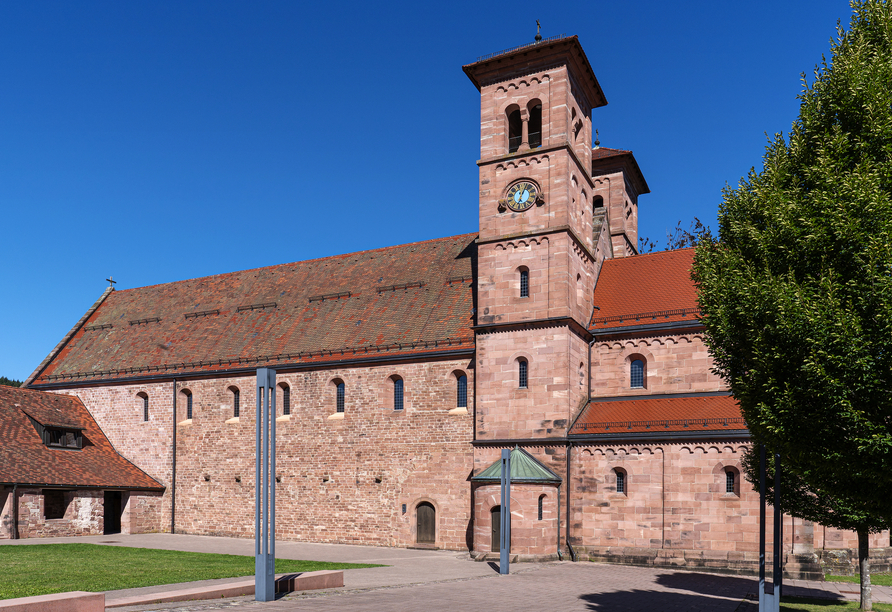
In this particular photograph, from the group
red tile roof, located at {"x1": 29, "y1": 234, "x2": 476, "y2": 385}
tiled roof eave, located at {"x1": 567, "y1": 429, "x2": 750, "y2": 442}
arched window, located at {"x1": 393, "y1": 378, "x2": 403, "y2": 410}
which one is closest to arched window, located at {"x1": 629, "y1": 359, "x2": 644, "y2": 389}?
tiled roof eave, located at {"x1": 567, "y1": 429, "x2": 750, "y2": 442}

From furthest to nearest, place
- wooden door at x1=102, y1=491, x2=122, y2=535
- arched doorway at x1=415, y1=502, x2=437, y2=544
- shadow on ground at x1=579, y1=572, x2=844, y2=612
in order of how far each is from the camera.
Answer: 1. wooden door at x1=102, y1=491, x2=122, y2=535
2. arched doorway at x1=415, y1=502, x2=437, y2=544
3. shadow on ground at x1=579, y1=572, x2=844, y2=612

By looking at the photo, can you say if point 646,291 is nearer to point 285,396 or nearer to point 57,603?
point 285,396

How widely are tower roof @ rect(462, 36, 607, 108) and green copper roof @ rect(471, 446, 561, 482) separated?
15.8 m

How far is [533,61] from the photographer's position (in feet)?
109

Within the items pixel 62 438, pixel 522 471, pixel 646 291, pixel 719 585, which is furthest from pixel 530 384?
pixel 62 438

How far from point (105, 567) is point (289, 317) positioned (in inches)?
748

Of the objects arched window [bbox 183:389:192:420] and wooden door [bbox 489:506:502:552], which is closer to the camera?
wooden door [bbox 489:506:502:552]

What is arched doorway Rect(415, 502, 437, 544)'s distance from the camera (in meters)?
31.6

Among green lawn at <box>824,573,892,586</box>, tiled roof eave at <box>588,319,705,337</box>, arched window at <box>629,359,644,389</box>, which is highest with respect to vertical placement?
tiled roof eave at <box>588,319,705,337</box>

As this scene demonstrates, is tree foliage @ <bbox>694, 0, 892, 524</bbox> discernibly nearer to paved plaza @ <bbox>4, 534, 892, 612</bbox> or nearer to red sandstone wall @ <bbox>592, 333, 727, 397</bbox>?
paved plaza @ <bbox>4, 534, 892, 612</bbox>

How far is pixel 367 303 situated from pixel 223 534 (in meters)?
12.3

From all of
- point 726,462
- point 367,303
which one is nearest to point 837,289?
point 726,462

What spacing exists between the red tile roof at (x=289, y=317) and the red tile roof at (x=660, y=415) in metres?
5.78

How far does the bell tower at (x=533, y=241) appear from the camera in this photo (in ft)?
98.8
